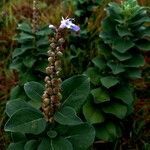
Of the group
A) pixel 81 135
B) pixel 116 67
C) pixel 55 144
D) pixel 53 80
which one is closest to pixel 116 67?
pixel 116 67

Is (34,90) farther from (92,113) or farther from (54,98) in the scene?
(92,113)

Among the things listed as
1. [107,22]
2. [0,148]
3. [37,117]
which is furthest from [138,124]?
[37,117]

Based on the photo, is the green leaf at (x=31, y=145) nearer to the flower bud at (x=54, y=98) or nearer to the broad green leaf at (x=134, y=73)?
the flower bud at (x=54, y=98)

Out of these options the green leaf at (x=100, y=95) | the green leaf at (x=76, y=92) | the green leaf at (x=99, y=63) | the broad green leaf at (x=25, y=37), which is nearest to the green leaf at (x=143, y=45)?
the green leaf at (x=99, y=63)

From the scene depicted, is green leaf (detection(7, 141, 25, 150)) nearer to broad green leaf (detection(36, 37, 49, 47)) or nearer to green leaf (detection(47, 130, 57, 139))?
green leaf (detection(47, 130, 57, 139))

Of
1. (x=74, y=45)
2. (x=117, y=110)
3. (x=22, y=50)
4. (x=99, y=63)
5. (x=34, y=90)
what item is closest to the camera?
(x=34, y=90)

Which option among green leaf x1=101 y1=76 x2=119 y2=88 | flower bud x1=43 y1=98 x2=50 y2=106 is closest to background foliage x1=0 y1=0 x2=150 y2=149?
green leaf x1=101 y1=76 x2=119 y2=88
